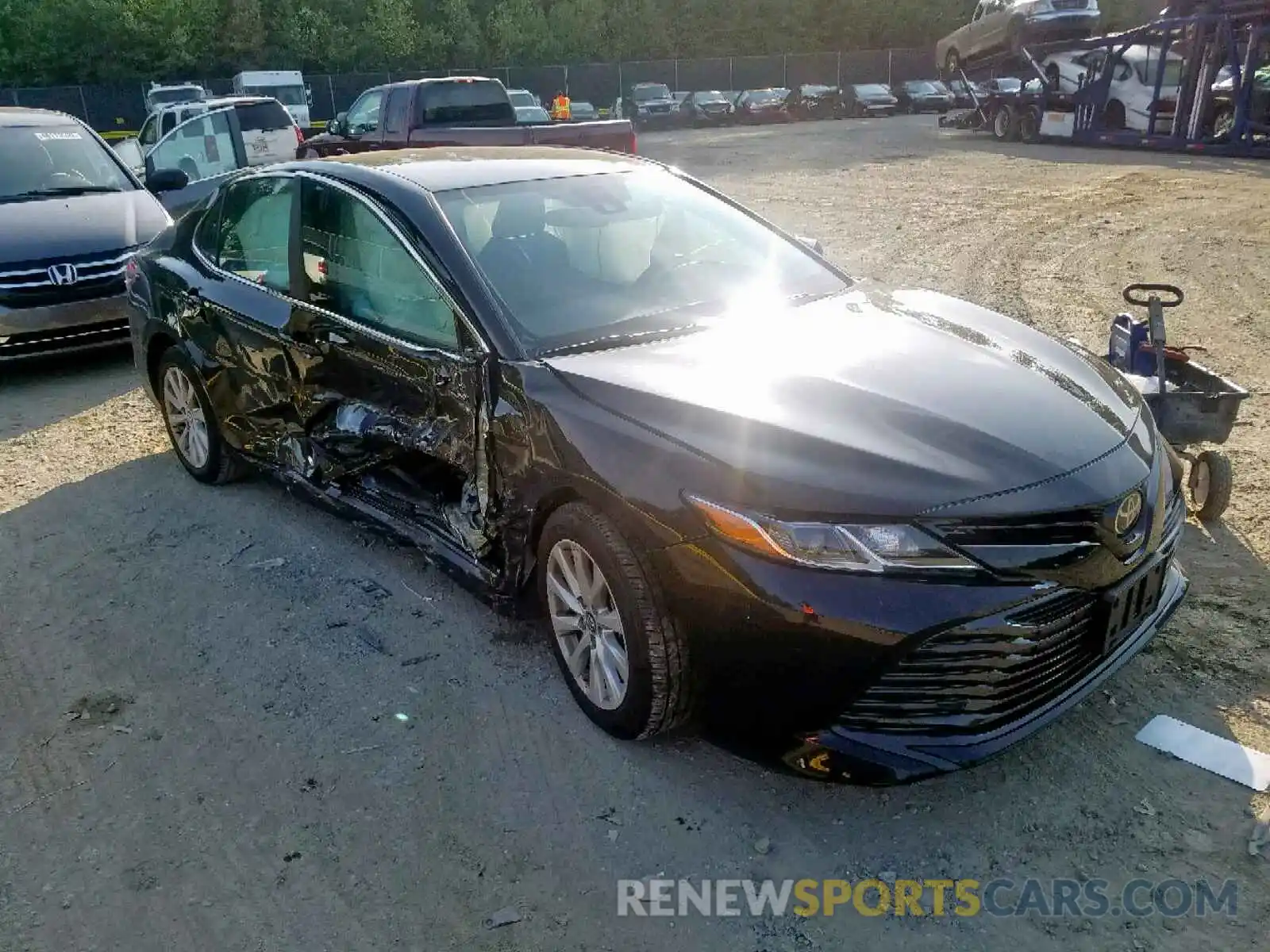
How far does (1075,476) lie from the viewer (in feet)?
8.84

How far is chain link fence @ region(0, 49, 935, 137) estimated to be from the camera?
3603 centimetres

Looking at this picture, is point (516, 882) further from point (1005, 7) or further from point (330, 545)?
point (1005, 7)

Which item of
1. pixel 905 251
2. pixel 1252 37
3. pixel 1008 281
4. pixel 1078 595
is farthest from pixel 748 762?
pixel 1252 37

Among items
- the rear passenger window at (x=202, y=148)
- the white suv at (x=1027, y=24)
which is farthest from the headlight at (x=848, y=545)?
the white suv at (x=1027, y=24)

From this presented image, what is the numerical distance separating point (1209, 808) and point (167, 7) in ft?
152

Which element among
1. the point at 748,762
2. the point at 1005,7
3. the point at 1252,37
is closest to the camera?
the point at 748,762

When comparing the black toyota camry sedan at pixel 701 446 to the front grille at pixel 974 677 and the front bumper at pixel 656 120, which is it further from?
the front bumper at pixel 656 120

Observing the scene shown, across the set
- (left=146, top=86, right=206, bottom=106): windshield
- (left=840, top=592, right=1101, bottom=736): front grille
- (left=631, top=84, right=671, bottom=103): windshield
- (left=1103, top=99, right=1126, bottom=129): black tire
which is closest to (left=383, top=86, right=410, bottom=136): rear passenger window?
(left=840, top=592, right=1101, bottom=736): front grille

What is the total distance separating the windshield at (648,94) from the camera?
3756 centimetres

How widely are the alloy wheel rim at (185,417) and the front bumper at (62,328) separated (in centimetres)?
184

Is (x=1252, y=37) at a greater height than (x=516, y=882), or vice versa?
(x=1252, y=37)

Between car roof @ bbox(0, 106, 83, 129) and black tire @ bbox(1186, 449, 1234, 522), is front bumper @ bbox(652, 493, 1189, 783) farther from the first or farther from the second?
car roof @ bbox(0, 106, 83, 129)

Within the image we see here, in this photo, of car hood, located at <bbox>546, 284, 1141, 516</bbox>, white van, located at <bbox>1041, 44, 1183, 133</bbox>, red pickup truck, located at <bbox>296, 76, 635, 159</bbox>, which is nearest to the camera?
car hood, located at <bbox>546, 284, 1141, 516</bbox>

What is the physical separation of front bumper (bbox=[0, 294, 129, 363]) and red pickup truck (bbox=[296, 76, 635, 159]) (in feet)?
17.9
